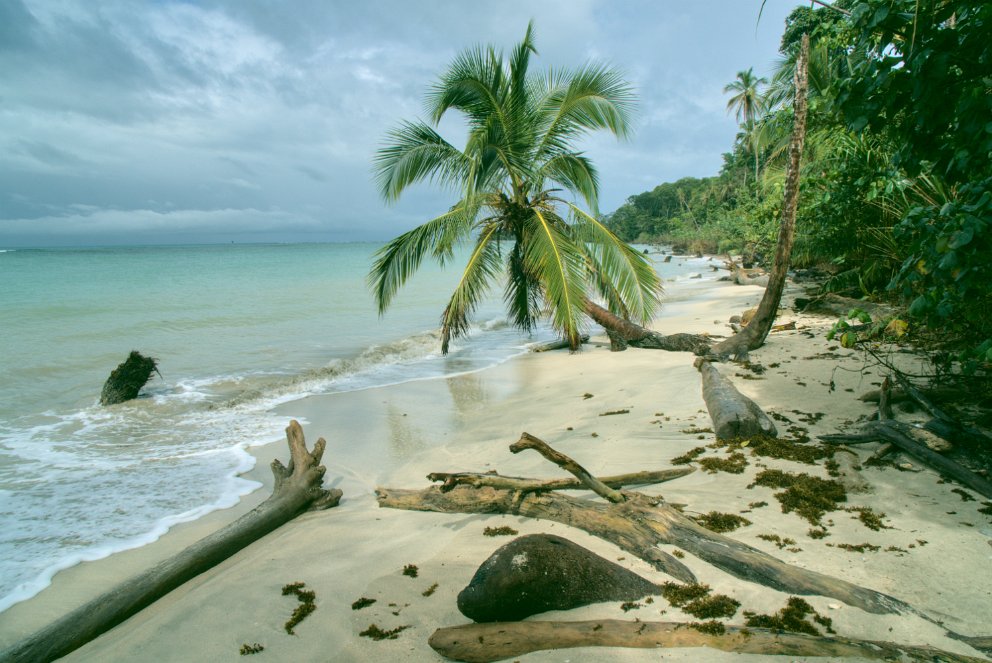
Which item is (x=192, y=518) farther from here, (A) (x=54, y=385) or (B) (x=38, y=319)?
(B) (x=38, y=319)

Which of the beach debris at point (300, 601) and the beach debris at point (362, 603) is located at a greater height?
the beach debris at point (362, 603)

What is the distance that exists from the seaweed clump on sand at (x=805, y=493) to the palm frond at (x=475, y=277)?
658 centimetres

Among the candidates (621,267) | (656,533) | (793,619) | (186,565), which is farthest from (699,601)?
(621,267)

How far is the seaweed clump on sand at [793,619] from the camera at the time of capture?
90.3 inches

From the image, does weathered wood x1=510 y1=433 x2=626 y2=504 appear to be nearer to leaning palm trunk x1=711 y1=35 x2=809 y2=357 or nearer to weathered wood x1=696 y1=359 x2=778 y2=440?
weathered wood x1=696 y1=359 x2=778 y2=440

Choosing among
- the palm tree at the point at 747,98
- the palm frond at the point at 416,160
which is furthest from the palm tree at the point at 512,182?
the palm tree at the point at 747,98

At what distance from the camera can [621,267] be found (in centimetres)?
979

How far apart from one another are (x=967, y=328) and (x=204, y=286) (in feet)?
105

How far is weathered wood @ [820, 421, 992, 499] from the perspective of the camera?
342 centimetres

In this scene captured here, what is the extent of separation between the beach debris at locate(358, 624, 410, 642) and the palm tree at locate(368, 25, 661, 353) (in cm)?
704

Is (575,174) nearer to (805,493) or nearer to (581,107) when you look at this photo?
(581,107)

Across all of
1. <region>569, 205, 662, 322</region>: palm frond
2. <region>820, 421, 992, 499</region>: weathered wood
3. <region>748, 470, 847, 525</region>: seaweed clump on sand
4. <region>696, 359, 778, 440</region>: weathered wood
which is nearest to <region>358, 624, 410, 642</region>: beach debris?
<region>748, 470, 847, 525</region>: seaweed clump on sand

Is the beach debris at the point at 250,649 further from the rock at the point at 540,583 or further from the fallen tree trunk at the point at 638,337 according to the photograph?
the fallen tree trunk at the point at 638,337

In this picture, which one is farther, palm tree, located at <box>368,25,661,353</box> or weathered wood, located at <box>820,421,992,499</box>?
palm tree, located at <box>368,25,661,353</box>
